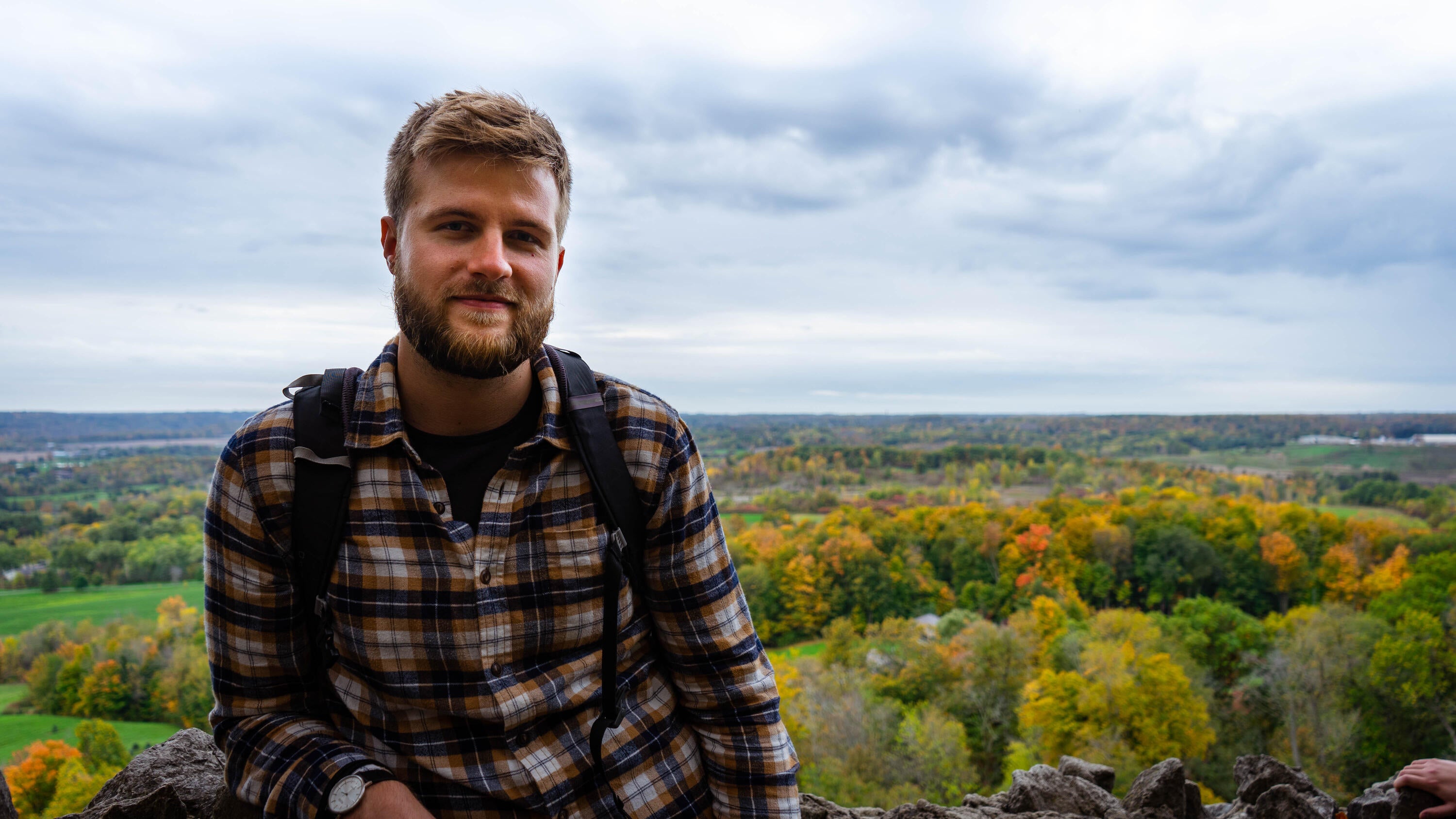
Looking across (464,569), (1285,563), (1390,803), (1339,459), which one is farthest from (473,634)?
(1339,459)

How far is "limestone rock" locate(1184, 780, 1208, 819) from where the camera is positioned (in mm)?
3602

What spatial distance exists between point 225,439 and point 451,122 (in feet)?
3.22

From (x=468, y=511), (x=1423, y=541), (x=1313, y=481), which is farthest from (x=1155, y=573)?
(x=468, y=511)

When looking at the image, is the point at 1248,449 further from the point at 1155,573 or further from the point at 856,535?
the point at 856,535

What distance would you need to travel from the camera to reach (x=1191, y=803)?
3.64 m

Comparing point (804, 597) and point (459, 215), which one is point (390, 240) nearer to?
point (459, 215)

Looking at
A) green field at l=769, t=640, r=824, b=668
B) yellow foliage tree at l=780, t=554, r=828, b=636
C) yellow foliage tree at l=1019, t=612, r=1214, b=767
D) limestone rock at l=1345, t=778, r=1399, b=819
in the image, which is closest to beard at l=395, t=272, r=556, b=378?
limestone rock at l=1345, t=778, r=1399, b=819

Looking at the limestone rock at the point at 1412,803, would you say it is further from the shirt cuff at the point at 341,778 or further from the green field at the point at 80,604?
the green field at the point at 80,604

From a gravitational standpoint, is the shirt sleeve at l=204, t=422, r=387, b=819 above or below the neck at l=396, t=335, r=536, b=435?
below

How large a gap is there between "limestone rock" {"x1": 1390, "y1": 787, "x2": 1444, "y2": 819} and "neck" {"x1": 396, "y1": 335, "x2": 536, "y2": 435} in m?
3.95

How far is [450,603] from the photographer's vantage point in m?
1.84

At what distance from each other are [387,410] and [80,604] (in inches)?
1454

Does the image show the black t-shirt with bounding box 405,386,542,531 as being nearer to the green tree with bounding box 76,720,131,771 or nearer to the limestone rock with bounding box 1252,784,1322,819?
the limestone rock with bounding box 1252,784,1322,819

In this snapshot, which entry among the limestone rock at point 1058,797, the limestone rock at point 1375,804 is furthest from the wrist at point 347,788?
the limestone rock at point 1375,804
